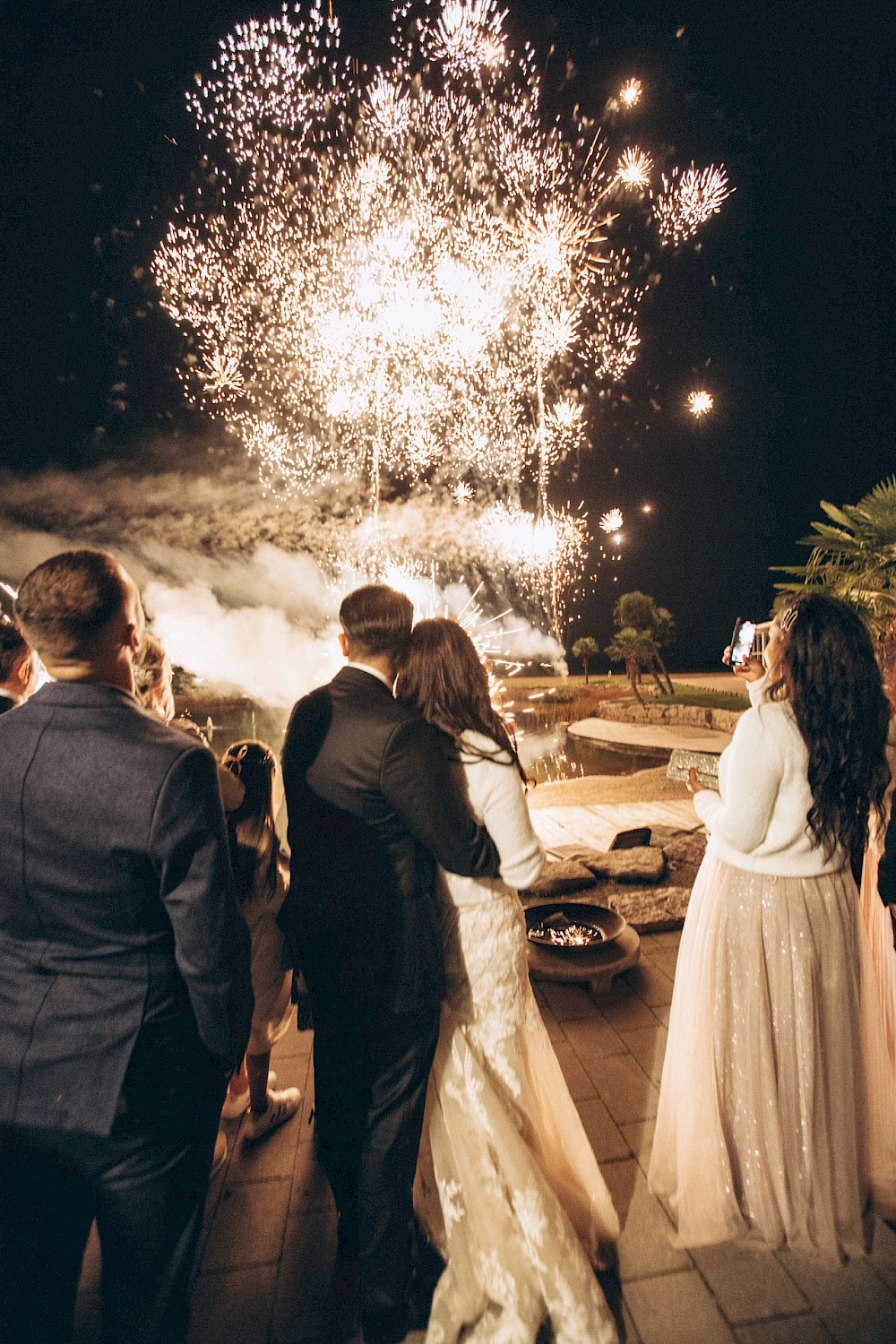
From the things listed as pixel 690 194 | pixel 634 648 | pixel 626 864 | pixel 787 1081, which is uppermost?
pixel 690 194

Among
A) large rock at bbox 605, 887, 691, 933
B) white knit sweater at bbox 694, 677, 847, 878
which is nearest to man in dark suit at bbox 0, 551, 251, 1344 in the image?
white knit sweater at bbox 694, 677, 847, 878

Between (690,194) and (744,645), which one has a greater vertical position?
(690,194)

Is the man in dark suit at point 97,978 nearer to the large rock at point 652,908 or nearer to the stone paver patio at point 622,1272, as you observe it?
the stone paver patio at point 622,1272

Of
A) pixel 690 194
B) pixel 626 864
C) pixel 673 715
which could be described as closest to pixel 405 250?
pixel 690 194

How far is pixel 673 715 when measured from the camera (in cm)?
2886

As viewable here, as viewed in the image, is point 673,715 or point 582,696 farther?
point 582,696

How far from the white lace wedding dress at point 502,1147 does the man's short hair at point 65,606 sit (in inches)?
42.6

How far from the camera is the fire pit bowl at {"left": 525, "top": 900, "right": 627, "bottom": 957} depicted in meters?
3.70

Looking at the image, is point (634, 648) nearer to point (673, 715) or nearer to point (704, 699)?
point (704, 699)

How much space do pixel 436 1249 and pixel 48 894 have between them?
6.08ft

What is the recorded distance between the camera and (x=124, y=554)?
18531 millimetres

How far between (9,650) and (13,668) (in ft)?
0.28

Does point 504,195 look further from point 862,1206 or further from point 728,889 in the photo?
point 862,1206

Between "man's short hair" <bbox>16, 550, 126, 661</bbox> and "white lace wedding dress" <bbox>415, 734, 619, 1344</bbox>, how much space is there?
1.08m
